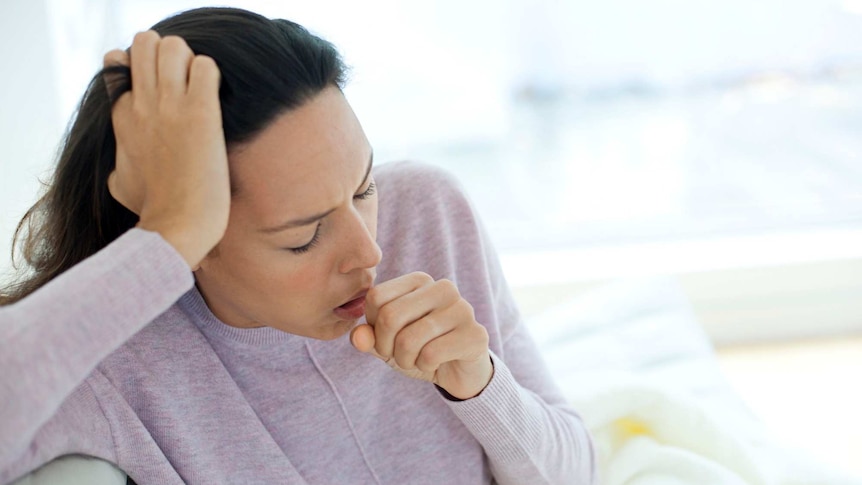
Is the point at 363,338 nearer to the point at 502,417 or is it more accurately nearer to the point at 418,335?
the point at 418,335

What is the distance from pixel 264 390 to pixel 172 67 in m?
0.47

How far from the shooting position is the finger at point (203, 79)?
891 millimetres

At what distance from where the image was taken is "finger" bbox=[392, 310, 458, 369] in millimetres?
1005

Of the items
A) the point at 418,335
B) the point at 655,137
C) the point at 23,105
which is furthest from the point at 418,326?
the point at 655,137

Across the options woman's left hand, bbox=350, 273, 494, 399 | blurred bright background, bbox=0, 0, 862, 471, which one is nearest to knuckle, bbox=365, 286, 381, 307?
woman's left hand, bbox=350, 273, 494, 399

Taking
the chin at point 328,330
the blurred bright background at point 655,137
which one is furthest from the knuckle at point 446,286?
the blurred bright background at point 655,137

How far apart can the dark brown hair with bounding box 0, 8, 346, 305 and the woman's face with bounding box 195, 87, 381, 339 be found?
0.03m

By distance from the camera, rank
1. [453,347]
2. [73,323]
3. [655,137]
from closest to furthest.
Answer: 1. [73,323]
2. [453,347]
3. [655,137]

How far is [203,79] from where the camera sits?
892 mm

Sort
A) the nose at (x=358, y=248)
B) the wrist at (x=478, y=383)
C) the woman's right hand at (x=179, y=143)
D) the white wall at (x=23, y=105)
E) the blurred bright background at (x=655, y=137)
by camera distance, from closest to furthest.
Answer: the woman's right hand at (x=179, y=143) < the nose at (x=358, y=248) < the wrist at (x=478, y=383) < the white wall at (x=23, y=105) < the blurred bright background at (x=655, y=137)

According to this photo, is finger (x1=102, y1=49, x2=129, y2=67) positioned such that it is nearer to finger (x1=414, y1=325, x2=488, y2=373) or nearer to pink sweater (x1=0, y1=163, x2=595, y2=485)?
pink sweater (x1=0, y1=163, x2=595, y2=485)

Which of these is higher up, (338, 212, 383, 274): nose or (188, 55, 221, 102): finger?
(188, 55, 221, 102): finger

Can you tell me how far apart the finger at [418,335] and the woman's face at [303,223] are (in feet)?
0.28

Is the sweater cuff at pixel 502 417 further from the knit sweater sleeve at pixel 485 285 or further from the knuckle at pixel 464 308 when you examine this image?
the knuckle at pixel 464 308
